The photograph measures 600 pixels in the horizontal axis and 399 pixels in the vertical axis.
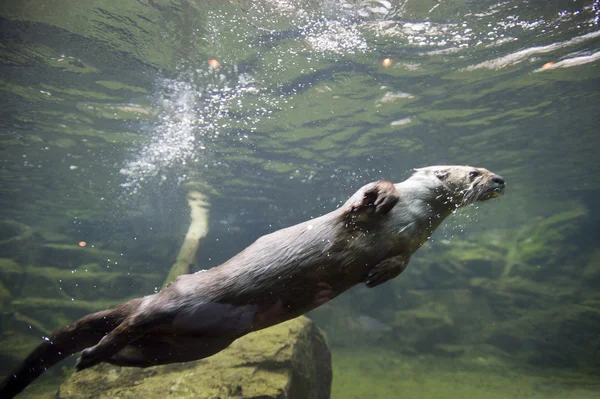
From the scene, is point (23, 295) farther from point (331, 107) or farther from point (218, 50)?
point (331, 107)

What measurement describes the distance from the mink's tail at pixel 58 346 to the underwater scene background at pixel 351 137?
175 inches

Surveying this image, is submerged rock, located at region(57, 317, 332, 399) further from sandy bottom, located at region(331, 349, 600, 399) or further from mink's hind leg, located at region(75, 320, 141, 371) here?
sandy bottom, located at region(331, 349, 600, 399)

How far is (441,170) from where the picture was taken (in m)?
2.86

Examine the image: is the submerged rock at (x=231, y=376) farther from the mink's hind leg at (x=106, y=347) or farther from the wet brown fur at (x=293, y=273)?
the mink's hind leg at (x=106, y=347)

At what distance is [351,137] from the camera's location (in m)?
14.8

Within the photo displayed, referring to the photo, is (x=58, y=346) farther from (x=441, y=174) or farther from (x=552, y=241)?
(x=552, y=241)

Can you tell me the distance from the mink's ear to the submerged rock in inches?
130

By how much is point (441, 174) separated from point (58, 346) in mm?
4108

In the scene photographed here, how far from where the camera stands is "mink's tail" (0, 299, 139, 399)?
2986 millimetres

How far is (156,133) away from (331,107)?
27.3 ft

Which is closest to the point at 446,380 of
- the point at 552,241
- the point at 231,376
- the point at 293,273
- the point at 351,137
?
the point at 231,376

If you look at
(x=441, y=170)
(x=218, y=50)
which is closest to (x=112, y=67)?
(x=218, y=50)

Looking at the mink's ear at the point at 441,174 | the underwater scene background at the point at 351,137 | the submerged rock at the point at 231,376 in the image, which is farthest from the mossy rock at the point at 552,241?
the mink's ear at the point at 441,174

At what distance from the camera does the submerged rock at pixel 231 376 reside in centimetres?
396
